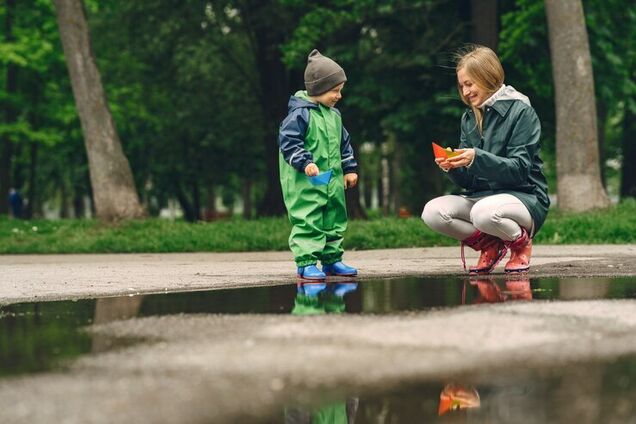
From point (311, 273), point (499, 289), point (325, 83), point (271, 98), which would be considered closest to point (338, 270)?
point (311, 273)

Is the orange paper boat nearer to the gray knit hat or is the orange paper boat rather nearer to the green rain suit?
the green rain suit

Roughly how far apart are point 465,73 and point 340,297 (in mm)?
2025

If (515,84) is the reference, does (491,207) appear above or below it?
below

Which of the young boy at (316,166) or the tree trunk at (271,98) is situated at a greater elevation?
the tree trunk at (271,98)

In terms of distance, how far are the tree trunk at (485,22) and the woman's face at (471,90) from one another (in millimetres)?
13178

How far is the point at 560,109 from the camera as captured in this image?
16016 mm

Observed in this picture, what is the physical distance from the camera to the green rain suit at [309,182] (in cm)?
733

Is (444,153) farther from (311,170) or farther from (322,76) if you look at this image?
(322,76)

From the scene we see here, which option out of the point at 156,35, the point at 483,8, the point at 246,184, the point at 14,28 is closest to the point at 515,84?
the point at 483,8

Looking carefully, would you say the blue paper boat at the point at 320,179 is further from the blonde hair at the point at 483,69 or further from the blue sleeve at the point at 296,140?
the blonde hair at the point at 483,69

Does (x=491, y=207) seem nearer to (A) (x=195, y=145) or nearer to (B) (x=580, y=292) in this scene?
(B) (x=580, y=292)

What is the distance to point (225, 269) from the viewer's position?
30.5ft

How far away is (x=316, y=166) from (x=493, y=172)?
1202 mm

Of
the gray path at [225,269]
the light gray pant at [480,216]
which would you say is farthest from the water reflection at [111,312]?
the light gray pant at [480,216]
